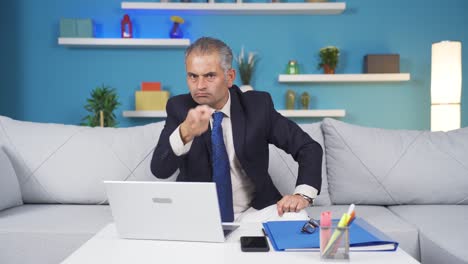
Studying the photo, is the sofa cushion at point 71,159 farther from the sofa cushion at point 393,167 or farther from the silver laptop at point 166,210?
the silver laptop at point 166,210

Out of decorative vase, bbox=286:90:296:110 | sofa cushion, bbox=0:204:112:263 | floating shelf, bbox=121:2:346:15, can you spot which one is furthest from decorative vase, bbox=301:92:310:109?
sofa cushion, bbox=0:204:112:263

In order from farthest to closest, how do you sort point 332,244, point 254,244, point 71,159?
1. point 71,159
2. point 254,244
3. point 332,244

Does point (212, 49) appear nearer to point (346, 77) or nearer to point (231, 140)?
point (231, 140)

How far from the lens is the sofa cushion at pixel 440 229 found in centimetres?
153

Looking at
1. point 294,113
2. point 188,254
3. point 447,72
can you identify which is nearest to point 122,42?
point 294,113

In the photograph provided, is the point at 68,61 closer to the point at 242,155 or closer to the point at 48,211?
the point at 48,211

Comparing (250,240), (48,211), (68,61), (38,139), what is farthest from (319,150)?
(68,61)

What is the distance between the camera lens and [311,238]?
1.09 meters

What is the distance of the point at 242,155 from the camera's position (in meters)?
1.70

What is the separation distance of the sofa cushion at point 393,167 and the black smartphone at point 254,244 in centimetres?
121

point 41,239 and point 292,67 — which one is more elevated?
point 292,67

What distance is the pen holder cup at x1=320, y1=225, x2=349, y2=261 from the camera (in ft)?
3.14

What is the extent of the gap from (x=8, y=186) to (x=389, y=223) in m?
1.65

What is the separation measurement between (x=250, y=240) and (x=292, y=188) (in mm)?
1129
